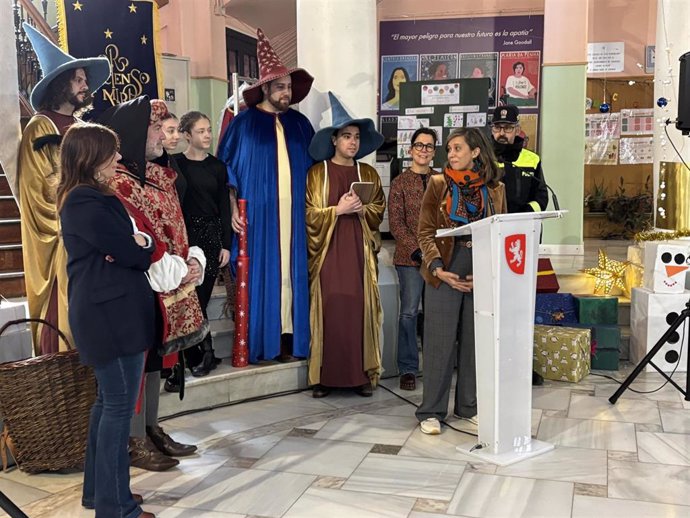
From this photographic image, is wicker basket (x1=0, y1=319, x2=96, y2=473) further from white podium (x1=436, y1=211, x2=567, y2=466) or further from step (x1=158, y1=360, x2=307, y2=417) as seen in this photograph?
white podium (x1=436, y1=211, x2=567, y2=466)

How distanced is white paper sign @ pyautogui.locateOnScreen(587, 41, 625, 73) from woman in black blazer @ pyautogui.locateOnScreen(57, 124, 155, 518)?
9.28 metres

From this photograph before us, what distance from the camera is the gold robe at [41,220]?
354cm

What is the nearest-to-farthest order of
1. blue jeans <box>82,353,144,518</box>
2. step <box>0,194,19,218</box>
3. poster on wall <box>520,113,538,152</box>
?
1. blue jeans <box>82,353,144,518</box>
2. step <box>0,194,19,218</box>
3. poster on wall <box>520,113,538,152</box>

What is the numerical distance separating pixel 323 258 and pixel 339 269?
11 centimetres

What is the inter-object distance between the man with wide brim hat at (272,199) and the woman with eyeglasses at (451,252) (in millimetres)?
978

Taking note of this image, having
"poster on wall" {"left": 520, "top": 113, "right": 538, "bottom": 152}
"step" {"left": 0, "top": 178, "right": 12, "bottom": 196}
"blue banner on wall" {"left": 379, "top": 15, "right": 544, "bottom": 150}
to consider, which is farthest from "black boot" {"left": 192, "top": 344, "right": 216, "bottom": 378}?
"poster on wall" {"left": 520, "top": 113, "right": 538, "bottom": 152}

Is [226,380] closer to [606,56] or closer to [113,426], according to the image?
[113,426]

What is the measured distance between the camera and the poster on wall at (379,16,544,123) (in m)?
9.44

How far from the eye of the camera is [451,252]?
12.2 ft

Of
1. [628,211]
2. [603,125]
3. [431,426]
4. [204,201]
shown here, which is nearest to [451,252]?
[431,426]

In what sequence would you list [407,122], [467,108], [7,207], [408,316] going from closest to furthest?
[408,316] → [7,207] → [467,108] → [407,122]

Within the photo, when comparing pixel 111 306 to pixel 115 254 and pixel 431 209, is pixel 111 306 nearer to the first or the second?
pixel 115 254

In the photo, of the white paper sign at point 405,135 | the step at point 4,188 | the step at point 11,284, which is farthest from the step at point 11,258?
the white paper sign at point 405,135

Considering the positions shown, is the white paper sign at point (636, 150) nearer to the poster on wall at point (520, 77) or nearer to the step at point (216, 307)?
the poster on wall at point (520, 77)
